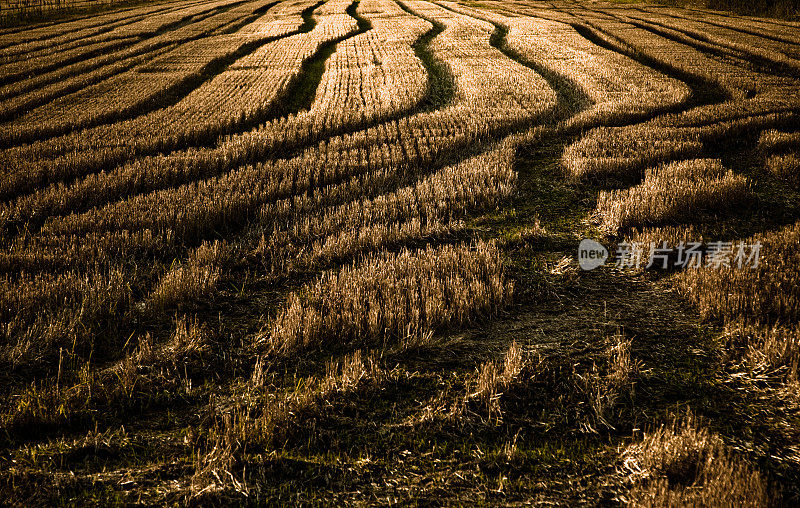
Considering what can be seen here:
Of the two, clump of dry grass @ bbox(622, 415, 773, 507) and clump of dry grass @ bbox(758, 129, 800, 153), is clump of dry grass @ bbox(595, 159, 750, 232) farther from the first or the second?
clump of dry grass @ bbox(622, 415, 773, 507)

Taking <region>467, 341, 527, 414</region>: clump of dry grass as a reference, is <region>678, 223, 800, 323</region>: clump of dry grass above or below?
above

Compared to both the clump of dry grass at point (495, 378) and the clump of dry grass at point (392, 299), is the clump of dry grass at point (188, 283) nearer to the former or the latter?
the clump of dry grass at point (392, 299)

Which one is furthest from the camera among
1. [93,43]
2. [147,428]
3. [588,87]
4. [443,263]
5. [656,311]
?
[93,43]

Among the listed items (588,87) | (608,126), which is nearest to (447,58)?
(588,87)

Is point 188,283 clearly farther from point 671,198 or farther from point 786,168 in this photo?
point 786,168

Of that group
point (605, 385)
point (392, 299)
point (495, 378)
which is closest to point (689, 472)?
point (605, 385)

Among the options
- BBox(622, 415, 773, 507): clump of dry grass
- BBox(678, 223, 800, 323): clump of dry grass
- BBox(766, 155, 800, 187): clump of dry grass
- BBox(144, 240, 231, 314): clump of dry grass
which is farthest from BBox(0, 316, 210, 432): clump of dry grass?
BBox(766, 155, 800, 187): clump of dry grass

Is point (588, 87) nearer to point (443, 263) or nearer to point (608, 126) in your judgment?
point (608, 126)
